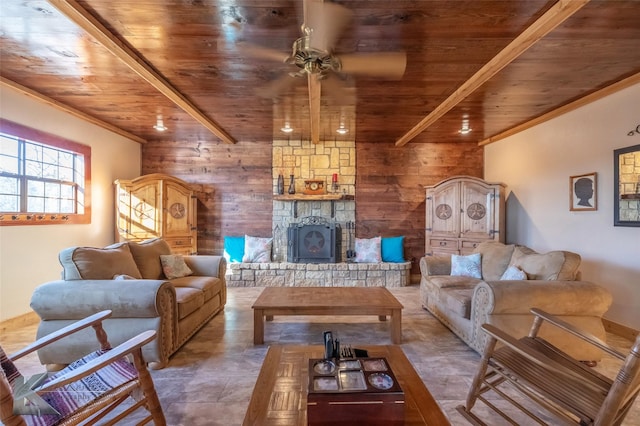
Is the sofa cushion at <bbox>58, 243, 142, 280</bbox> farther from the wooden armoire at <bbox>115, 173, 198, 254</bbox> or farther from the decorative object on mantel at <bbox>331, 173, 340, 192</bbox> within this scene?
the decorative object on mantel at <bbox>331, 173, 340, 192</bbox>

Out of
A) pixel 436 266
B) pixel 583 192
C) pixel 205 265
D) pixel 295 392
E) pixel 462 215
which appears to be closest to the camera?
pixel 295 392

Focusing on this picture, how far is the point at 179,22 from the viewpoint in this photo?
89.0 inches

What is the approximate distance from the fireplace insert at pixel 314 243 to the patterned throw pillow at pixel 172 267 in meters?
2.35

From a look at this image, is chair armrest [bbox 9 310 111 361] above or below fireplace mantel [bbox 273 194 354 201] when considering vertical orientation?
below

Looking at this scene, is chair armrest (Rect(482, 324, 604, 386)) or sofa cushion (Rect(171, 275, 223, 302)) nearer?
chair armrest (Rect(482, 324, 604, 386))

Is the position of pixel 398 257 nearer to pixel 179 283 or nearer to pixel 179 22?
pixel 179 283

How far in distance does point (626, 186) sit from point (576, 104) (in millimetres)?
1167

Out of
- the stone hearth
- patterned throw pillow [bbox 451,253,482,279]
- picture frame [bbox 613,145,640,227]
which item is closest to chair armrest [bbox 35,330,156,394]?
patterned throw pillow [bbox 451,253,482,279]

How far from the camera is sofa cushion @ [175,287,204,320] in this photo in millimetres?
2887

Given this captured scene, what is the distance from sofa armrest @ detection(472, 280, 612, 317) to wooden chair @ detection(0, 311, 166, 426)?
8.32 feet

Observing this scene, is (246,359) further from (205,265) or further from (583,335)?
(583,335)

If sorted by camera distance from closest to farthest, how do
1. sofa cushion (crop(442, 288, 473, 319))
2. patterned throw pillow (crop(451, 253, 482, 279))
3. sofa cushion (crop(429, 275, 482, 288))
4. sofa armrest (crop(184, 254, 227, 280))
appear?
sofa cushion (crop(442, 288, 473, 319)) < sofa cushion (crop(429, 275, 482, 288)) < patterned throw pillow (crop(451, 253, 482, 279)) < sofa armrest (crop(184, 254, 227, 280))

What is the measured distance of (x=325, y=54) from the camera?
210 cm

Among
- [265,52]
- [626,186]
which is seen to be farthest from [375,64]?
[626,186]
